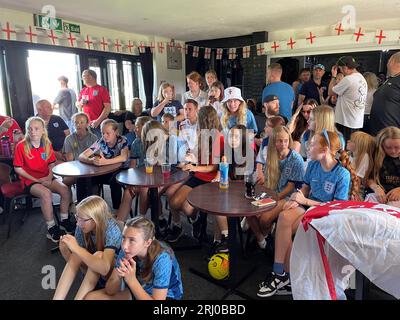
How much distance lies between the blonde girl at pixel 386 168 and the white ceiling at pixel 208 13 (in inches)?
111

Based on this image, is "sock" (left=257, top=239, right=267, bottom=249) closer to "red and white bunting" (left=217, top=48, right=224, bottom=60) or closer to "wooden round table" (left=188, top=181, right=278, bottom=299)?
"wooden round table" (left=188, top=181, right=278, bottom=299)

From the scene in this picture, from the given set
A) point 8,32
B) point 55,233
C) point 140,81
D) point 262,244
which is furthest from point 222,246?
point 140,81

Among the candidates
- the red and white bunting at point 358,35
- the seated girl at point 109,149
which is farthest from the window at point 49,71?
the red and white bunting at point 358,35

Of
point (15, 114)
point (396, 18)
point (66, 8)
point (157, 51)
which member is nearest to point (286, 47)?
point (396, 18)

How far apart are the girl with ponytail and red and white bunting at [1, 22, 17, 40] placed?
4344 millimetres

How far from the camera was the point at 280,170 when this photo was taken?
237 cm

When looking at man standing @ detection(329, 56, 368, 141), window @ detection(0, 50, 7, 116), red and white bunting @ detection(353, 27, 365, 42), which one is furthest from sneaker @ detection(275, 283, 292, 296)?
red and white bunting @ detection(353, 27, 365, 42)

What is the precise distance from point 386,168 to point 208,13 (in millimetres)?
3840

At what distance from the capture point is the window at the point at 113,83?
262 inches

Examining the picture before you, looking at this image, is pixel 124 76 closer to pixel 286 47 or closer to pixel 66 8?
pixel 66 8

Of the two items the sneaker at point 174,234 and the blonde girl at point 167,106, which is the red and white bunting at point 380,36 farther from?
the sneaker at point 174,234

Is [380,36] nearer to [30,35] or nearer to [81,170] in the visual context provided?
[81,170]

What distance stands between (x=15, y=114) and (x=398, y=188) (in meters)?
5.00

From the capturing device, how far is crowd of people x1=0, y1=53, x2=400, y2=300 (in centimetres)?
160
